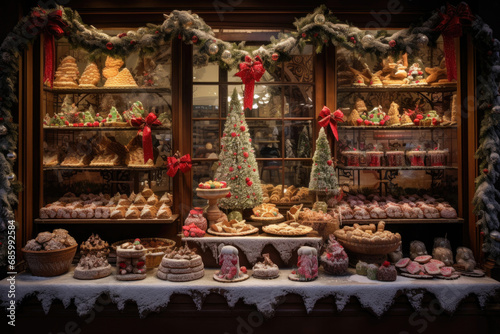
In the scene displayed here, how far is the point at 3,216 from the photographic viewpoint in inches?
160

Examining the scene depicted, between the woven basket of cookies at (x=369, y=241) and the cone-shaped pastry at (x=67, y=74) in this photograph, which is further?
the cone-shaped pastry at (x=67, y=74)

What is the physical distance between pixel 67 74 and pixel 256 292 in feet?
11.8

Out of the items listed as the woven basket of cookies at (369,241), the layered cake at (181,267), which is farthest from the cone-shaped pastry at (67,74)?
the woven basket of cookies at (369,241)

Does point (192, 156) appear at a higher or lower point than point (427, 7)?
lower

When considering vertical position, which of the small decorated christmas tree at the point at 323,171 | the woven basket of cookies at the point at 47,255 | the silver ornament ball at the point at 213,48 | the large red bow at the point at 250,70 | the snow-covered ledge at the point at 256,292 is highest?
the silver ornament ball at the point at 213,48

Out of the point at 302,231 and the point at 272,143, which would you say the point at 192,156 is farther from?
the point at 302,231

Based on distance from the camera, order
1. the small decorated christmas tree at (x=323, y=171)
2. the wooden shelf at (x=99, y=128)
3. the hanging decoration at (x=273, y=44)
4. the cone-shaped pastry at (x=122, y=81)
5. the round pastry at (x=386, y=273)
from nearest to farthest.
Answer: the round pastry at (x=386, y=273), the hanging decoration at (x=273, y=44), the small decorated christmas tree at (x=323, y=171), the wooden shelf at (x=99, y=128), the cone-shaped pastry at (x=122, y=81)

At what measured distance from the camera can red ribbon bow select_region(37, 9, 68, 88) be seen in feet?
13.9

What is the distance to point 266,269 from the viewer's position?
4.02 meters

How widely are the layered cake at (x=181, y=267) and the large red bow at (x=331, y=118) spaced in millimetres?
2194

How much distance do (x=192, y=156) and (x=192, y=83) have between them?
0.94m

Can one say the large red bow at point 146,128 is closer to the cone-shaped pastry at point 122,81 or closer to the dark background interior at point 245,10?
the cone-shaped pastry at point 122,81

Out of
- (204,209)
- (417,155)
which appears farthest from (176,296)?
(417,155)

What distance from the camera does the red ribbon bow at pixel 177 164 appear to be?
466 centimetres
